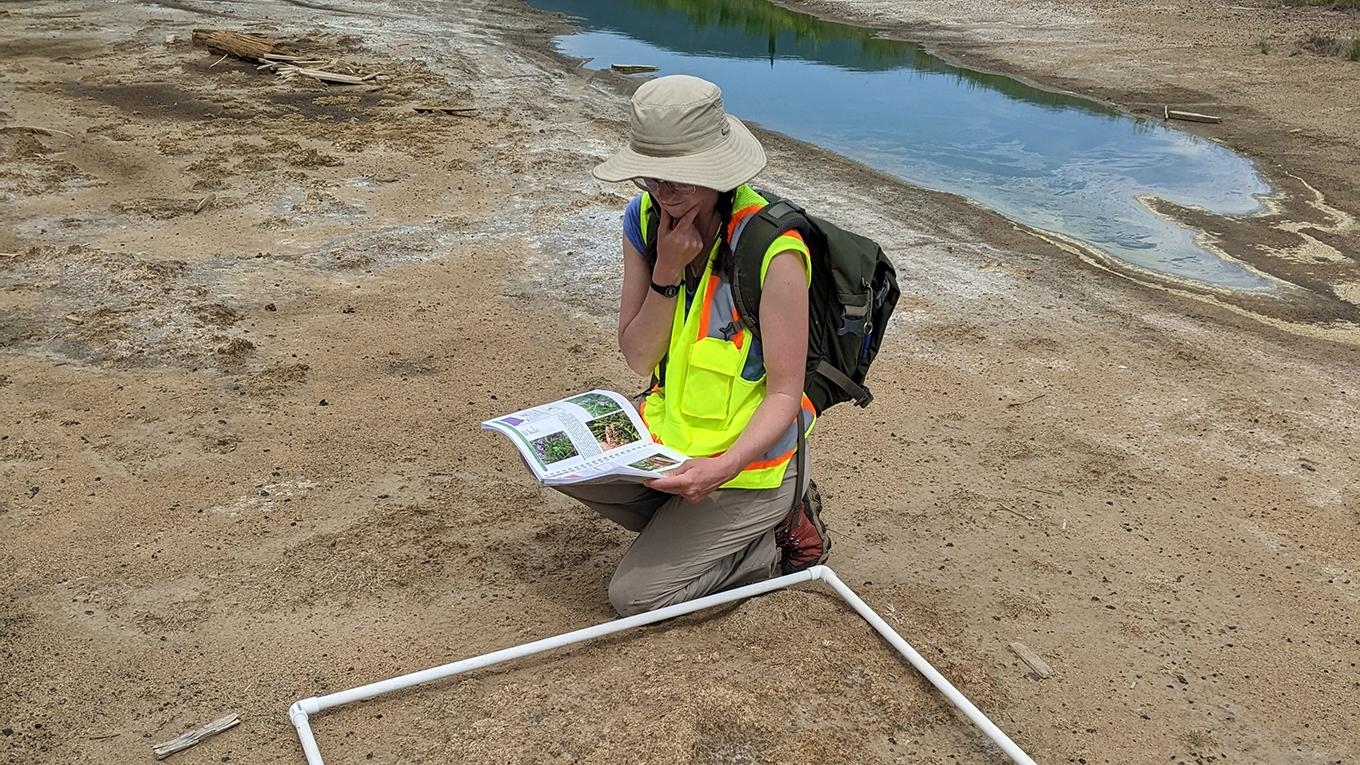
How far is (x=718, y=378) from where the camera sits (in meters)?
3.12

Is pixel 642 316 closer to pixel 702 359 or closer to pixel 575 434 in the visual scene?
pixel 702 359

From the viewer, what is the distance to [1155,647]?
3.52 m

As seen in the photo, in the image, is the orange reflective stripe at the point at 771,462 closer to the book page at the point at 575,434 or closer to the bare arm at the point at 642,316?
the book page at the point at 575,434

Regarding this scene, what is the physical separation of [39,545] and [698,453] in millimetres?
2297

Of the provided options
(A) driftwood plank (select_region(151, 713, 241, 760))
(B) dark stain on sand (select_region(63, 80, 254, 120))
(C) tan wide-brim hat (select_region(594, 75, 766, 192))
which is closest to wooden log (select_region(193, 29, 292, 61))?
(B) dark stain on sand (select_region(63, 80, 254, 120))

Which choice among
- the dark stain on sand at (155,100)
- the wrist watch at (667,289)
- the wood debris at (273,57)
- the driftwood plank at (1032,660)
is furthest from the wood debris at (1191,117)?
the wrist watch at (667,289)

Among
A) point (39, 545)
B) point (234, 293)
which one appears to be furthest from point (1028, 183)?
point (39, 545)

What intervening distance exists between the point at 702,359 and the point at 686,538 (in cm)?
54

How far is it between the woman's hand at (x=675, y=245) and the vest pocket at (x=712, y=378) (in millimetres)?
215

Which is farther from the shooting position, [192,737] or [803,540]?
[803,540]

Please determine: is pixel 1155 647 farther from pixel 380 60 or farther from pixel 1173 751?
pixel 380 60

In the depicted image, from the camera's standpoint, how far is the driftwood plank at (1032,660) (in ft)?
11.0

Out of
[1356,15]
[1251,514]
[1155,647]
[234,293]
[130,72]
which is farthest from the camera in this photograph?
[1356,15]

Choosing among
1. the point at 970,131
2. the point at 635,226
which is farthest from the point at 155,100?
the point at 635,226
